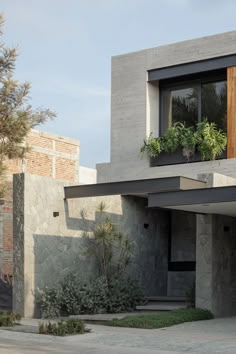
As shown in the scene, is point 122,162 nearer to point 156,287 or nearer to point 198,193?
point 156,287

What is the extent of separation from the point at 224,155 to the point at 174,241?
3967 millimetres

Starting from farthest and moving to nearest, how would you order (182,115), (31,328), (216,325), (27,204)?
(182,115), (27,204), (216,325), (31,328)

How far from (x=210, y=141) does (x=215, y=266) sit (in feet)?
12.7

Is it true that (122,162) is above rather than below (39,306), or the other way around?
above

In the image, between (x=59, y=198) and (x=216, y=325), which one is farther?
(x=59, y=198)

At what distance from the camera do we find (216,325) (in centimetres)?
1686

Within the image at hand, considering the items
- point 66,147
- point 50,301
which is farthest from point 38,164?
point 50,301

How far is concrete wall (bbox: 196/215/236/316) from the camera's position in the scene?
61.2ft

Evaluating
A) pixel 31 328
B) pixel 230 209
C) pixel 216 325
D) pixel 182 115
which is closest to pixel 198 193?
pixel 230 209

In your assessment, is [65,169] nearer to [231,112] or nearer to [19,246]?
[231,112]

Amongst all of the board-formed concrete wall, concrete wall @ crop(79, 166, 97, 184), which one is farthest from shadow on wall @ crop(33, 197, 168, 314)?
concrete wall @ crop(79, 166, 97, 184)

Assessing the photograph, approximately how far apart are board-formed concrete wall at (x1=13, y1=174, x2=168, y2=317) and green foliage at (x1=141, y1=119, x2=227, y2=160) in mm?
1864

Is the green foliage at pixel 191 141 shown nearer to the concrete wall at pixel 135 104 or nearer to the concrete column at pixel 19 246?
the concrete wall at pixel 135 104

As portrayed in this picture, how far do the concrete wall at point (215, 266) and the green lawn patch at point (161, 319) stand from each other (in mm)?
677
